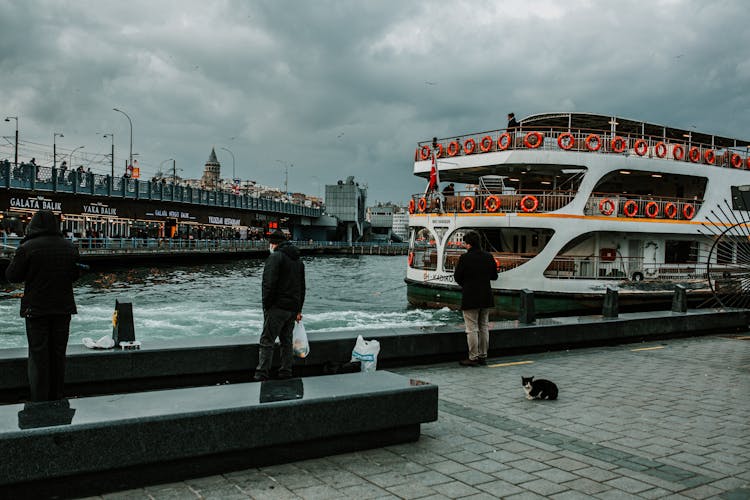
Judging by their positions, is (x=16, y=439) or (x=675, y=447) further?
(x=675, y=447)

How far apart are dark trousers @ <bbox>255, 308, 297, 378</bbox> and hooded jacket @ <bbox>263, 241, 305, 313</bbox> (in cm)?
10

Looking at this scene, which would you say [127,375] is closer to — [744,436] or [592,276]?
[744,436]

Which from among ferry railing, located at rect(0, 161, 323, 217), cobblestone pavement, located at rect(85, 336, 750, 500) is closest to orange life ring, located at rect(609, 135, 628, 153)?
cobblestone pavement, located at rect(85, 336, 750, 500)

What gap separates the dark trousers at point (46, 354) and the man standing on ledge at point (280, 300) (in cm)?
226

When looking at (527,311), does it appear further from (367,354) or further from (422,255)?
(422,255)

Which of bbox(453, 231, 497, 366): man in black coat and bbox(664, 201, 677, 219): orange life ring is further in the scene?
bbox(664, 201, 677, 219): orange life ring

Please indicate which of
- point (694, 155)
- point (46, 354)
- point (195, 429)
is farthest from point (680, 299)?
point (46, 354)

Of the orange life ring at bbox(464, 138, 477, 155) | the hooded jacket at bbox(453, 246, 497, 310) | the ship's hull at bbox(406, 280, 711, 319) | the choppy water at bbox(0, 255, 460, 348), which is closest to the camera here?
the hooded jacket at bbox(453, 246, 497, 310)

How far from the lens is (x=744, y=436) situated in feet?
21.4

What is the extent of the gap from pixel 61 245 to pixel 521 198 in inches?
732

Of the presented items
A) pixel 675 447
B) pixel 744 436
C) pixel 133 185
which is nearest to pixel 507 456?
pixel 675 447

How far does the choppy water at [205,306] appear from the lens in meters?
19.7

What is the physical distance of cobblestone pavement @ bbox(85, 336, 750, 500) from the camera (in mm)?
4852

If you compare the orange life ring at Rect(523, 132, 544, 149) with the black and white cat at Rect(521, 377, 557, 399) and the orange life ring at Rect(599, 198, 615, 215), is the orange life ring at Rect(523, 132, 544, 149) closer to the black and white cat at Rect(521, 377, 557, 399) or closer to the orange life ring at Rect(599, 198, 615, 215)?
the orange life ring at Rect(599, 198, 615, 215)
